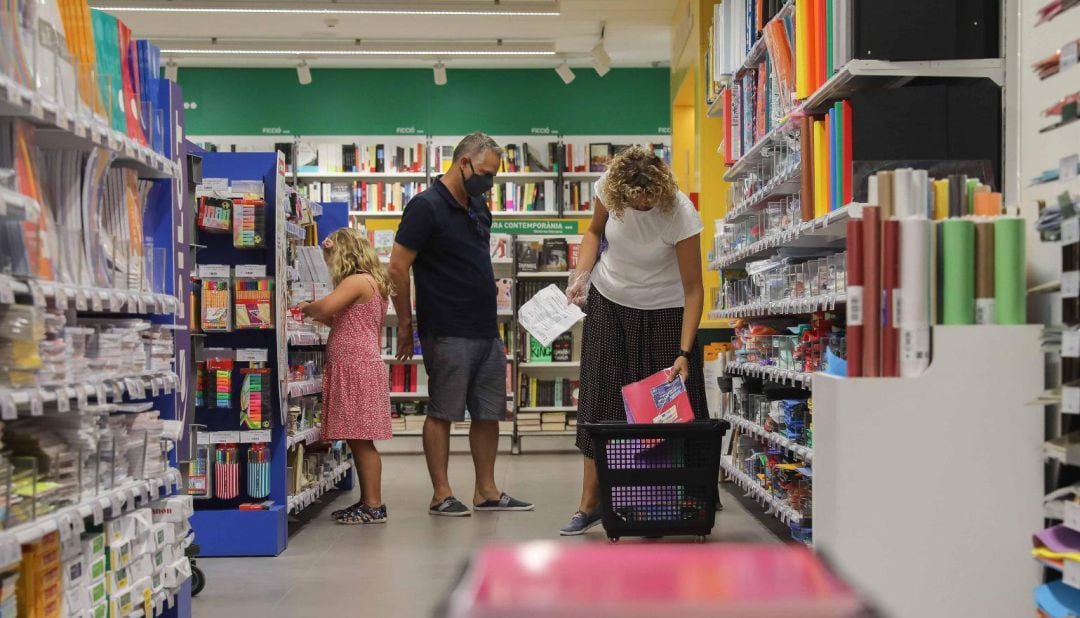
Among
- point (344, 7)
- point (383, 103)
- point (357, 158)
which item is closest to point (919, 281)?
point (344, 7)

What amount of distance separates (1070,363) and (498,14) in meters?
8.50

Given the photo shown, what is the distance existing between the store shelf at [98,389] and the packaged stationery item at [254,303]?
1.27 meters

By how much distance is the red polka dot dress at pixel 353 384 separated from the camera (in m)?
5.24

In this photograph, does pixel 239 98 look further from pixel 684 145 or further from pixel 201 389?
pixel 201 389

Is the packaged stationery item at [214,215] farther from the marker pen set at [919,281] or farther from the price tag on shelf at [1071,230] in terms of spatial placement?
the price tag on shelf at [1071,230]

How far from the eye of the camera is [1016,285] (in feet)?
7.35

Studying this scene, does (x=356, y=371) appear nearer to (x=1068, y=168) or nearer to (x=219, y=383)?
(x=219, y=383)

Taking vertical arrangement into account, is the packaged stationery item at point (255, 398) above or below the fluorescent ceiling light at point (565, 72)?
below

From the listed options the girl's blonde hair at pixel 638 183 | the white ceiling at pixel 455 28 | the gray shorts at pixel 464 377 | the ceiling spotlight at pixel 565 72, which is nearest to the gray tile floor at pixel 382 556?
the gray shorts at pixel 464 377

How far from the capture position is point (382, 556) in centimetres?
448

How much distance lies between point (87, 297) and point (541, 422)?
259 inches

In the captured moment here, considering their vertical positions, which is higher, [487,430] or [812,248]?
[812,248]

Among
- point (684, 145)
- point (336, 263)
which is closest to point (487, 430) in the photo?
point (336, 263)

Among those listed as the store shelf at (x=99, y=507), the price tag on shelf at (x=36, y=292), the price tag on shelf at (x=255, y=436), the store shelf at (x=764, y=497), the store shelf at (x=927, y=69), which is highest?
the store shelf at (x=927, y=69)
